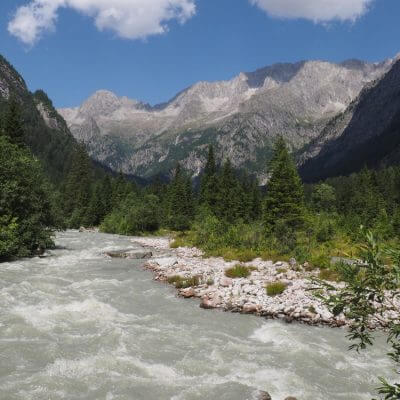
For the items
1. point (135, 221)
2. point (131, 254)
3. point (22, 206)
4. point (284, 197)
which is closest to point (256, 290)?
point (131, 254)

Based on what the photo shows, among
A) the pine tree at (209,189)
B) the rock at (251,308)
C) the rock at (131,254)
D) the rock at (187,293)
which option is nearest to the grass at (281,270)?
the rock at (187,293)

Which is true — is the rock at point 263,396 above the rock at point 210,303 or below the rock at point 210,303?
below

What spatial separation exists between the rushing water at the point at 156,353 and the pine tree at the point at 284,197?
93.1 ft

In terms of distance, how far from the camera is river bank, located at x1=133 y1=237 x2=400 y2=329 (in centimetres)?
2038

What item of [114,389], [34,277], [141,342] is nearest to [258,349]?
[141,342]

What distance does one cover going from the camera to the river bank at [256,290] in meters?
20.4

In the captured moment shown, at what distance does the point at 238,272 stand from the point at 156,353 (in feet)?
47.3

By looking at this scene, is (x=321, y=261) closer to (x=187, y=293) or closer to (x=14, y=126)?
(x=187, y=293)

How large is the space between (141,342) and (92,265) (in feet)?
61.0

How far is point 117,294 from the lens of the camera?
2389cm

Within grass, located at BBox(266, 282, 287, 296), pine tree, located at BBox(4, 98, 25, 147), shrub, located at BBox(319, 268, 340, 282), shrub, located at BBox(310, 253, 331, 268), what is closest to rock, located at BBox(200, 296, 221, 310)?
grass, located at BBox(266, 282, 287, 296)

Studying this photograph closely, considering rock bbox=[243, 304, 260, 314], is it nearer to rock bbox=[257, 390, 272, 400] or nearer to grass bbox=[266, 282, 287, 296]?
grass bbox=[266, 282, 287, 296]

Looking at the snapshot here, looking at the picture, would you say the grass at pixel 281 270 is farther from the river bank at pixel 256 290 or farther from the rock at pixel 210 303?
the rock at pixel 210 303

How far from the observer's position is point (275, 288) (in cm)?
2395
